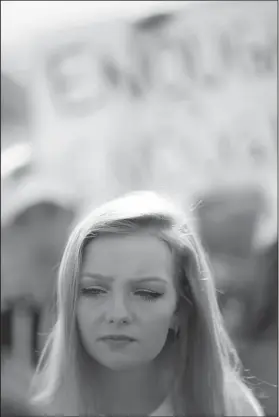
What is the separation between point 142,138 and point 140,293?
27 centimetres

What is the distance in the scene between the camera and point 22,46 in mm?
896

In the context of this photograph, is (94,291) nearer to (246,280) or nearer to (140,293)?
(140,293)

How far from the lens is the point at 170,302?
2.60 feet

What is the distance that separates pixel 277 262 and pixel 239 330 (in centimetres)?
13

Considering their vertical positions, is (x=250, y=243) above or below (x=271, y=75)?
below

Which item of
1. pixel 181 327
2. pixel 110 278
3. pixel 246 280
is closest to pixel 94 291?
pixel 110 278

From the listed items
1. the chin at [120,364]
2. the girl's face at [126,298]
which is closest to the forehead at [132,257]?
the girl's face at [126,298]

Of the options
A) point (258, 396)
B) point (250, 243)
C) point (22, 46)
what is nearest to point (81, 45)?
point (22, 46)

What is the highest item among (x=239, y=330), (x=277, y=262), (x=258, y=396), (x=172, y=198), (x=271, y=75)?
(x=271, y=75)

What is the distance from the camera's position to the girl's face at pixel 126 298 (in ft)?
2.57

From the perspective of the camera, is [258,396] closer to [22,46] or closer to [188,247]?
[188,247]

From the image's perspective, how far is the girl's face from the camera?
784mm

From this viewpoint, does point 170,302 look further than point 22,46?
No

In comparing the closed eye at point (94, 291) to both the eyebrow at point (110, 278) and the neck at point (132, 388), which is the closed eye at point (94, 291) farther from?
the neck at point (132, 388)
